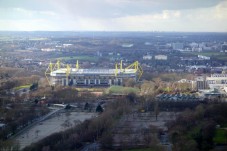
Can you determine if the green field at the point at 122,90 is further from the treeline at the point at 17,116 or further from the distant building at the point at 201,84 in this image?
the treeline at the point at 17,116

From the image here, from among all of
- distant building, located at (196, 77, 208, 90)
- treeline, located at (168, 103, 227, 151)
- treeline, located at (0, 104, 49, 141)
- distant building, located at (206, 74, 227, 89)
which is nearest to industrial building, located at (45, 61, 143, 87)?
distant building, located at (196, 77, 208, 90)

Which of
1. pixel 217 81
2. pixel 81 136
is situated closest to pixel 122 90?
pixel 217 81

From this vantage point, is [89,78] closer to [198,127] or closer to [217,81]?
[217,81]

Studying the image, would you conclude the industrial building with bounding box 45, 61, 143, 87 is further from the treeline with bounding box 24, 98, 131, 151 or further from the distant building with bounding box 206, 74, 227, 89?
the treeline with bounding box 24, 98, 131, 151

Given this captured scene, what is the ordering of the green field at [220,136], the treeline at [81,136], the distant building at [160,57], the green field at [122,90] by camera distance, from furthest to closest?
the distant building at [160,57], the green field at [122,90], the green field at [220,136], the treeline at [81,136]

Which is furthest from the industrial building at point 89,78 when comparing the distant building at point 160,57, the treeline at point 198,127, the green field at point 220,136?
the green field at point 220,136
